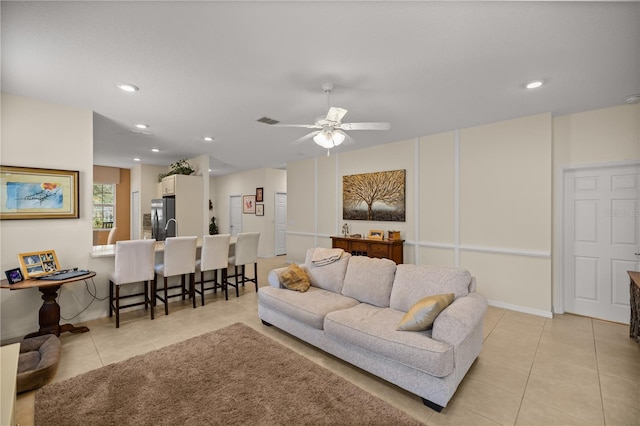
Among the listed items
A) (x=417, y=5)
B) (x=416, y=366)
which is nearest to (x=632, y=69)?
(x=417, y=5)

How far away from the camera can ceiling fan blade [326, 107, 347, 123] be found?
2.59 metres

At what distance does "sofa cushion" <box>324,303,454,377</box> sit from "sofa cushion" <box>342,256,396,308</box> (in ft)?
0.52

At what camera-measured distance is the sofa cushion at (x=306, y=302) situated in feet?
9.01

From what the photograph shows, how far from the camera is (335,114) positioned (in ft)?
8.63

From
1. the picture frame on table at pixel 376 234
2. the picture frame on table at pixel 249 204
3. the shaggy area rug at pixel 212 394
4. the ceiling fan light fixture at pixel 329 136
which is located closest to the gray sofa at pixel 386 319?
the shaggy area rug at pixel 212 394

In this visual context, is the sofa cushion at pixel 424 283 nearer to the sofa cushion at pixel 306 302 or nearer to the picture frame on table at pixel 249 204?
the sofa cushion at pixel 306 302

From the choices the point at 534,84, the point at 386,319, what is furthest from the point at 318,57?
the point at 386,319

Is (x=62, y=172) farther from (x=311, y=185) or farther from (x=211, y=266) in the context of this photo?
(x=311, y=185)

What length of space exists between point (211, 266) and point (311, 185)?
3.25m

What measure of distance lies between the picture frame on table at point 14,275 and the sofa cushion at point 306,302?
237 cm

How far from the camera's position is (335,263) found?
349 centimetres

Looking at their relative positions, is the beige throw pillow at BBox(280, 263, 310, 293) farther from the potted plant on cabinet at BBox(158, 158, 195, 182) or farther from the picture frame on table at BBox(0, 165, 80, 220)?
the potted plant on cabinet at BBox(158, 158, 195, 182)

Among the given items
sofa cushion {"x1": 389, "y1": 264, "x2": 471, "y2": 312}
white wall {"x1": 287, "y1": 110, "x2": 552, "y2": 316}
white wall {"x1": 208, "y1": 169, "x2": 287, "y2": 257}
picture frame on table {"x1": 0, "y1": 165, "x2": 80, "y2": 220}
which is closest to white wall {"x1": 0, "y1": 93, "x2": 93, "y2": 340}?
picture frame on table {"x1": 0, "y1": 165, "x2": 80, "y2": 220}

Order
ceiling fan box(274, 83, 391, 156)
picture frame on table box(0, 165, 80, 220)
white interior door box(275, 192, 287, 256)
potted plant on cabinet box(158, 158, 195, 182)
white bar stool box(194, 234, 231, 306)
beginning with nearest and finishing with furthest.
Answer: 1. ceiling fan box(274, 83, 391, 156)
2. picture frame on table box(0, 165, 80, 220)
3. white bar stool box(194, 234, 231, 306)
4. potted plant on cabinet box(158, 158, 195, 182)
5. white interior door box(275, 192, 287, 256)
